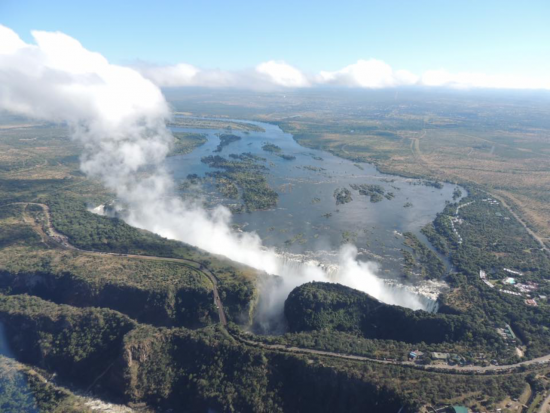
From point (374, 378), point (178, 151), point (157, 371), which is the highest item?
point (178, 151)

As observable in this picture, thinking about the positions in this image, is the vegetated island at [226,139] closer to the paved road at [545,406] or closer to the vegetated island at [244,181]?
the vegetated island at [244,181]

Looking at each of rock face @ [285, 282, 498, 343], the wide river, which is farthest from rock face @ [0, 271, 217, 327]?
the wide river

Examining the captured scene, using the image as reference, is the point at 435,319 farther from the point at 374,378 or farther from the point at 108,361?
the point at 108,361

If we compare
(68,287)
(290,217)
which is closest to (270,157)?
(290,217)

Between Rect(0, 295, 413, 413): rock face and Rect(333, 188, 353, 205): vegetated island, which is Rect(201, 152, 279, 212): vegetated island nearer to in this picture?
Rect(333, 188, 353, 205): vegetated island

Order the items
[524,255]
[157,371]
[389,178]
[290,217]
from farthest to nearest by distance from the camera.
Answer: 1. [389,178]
2. [290,217]
3. [524,255]
4. [157,371]

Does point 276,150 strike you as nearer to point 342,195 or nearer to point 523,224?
point 342,195
